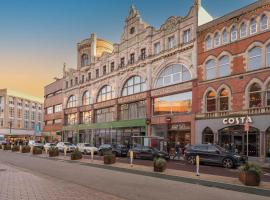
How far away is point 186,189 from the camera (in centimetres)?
1359

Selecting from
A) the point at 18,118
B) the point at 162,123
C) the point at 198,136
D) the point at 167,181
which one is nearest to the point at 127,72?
the point at 162,123

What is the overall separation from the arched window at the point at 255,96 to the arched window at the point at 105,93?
2627 cm

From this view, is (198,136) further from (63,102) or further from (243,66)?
(63,102)

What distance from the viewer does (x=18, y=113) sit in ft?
373

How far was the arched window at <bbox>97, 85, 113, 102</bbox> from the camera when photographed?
53.8m

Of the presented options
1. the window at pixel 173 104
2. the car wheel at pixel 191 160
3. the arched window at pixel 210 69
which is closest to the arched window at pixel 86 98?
the window at pixel 173 104

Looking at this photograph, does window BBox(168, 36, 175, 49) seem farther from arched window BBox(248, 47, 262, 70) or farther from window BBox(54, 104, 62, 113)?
window BBox(54, 104, 62, 113)

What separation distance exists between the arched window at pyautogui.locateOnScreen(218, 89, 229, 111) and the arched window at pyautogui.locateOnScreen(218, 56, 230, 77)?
168 centimetres

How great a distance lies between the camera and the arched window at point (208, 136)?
34556 millimetres

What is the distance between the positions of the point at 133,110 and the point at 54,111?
3205cm

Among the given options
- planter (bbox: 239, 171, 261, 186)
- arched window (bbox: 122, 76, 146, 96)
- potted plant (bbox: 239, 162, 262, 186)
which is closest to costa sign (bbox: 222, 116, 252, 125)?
arched window (bbox: 122, 76, 146, 96)

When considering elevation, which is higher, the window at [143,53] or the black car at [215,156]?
the window at [143,53]

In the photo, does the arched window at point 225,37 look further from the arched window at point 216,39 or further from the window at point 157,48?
the window at point 157,48

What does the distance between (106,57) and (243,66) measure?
2774 cm
